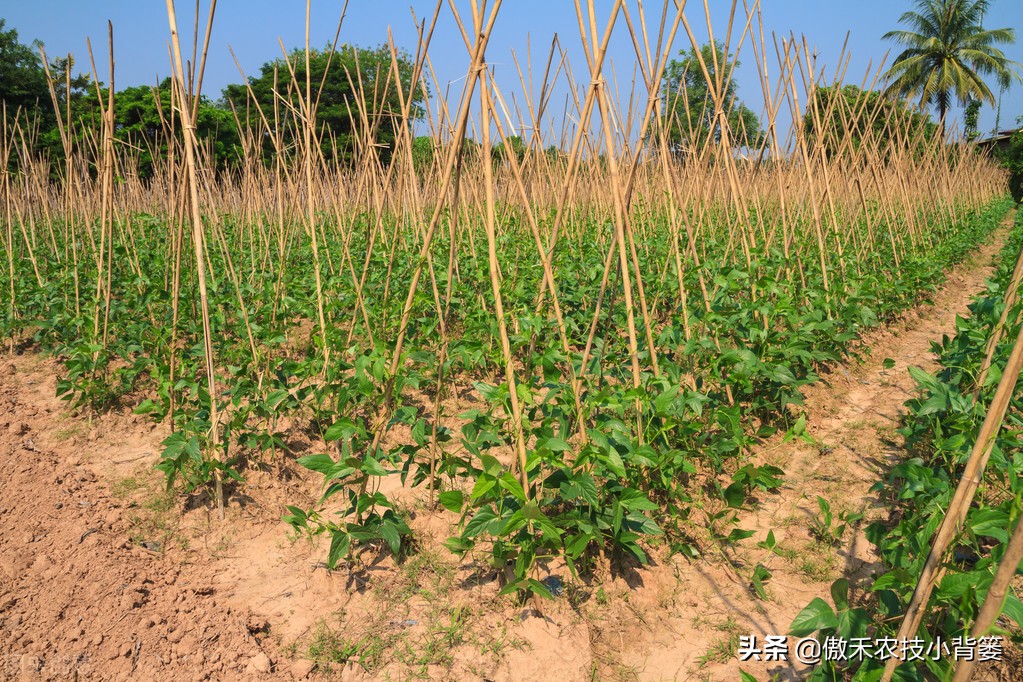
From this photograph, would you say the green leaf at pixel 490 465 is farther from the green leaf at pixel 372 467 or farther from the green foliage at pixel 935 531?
the green foliage at pixel 935 531

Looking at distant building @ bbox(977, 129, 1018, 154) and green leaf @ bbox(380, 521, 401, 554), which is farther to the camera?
distant building @ bbox(977, 129, 1018, 154)

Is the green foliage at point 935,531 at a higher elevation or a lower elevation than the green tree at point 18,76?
lower

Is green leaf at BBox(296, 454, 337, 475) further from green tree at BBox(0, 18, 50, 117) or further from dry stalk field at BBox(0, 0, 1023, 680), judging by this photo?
green tree at BBox(0, 18, 50, 117)

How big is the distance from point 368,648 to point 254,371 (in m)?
1.85

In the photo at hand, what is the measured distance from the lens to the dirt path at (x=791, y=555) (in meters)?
1.94

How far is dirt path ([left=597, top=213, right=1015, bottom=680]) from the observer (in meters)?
1.94

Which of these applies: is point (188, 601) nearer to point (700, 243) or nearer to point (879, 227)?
point (700, 243)

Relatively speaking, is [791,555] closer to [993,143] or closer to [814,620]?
[814,620]

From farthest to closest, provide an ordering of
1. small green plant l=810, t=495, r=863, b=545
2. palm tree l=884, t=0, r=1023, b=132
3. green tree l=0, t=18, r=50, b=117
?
palm tree l=884, t=0, r=1023, b=132, green tree l=0, t=18, r=50, b=117, small green plant l=810, t=495, r=863, b=545

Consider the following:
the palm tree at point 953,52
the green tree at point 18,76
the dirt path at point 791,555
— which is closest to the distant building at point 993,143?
the palm tree at point 953,52

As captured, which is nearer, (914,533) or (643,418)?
(914,533)

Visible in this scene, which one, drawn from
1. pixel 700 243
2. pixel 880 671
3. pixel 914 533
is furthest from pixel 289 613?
pixel 700 243

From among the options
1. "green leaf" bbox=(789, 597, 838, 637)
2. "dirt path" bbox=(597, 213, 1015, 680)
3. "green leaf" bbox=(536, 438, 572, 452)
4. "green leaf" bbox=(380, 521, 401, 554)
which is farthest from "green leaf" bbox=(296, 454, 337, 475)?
"green leaf" bbox=(789, 597, 838, 637)

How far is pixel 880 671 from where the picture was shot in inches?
53.7
